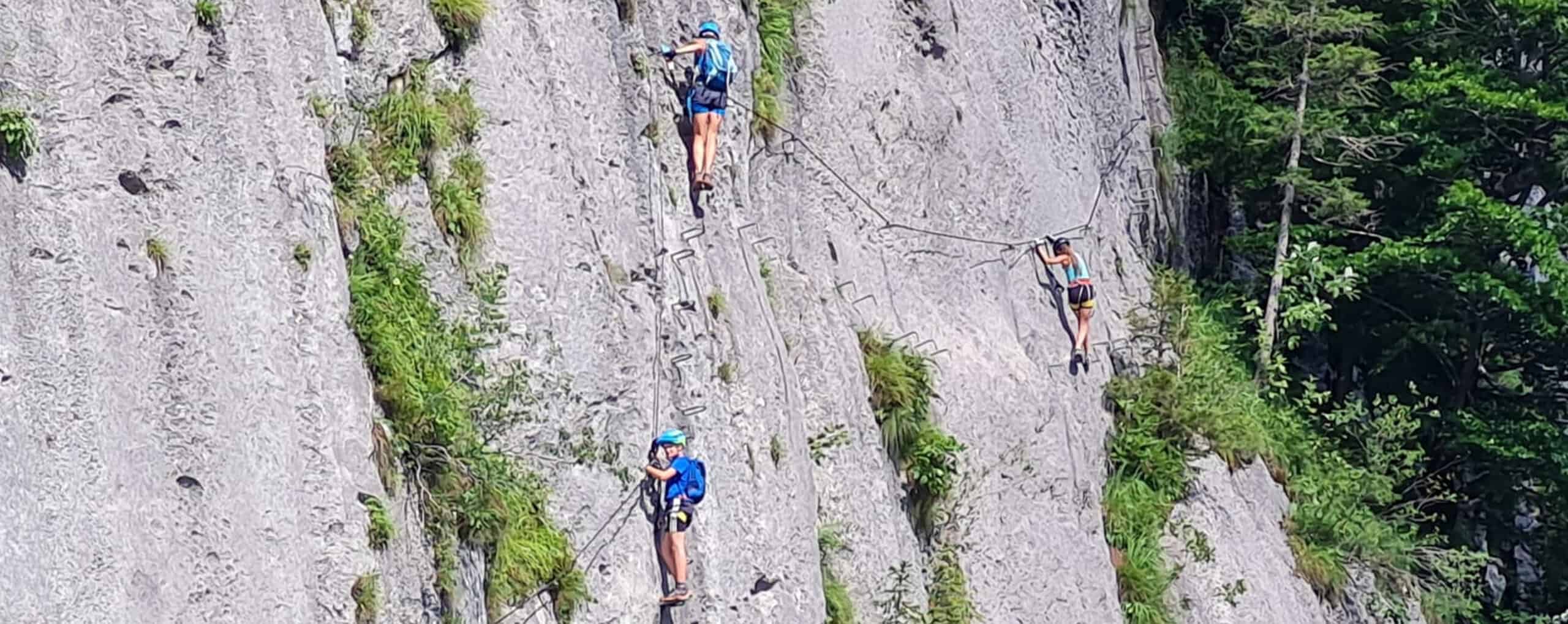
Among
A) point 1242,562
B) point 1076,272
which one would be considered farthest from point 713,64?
point 1242,562

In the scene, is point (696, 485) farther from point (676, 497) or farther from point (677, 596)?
point (677, 596)

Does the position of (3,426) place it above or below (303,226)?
below

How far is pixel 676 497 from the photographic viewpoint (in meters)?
11.2

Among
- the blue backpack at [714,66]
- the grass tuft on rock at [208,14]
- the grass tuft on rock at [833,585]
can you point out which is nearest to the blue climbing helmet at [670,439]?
the grass tuft on rock at [833,585]

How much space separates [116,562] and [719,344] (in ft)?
19.2

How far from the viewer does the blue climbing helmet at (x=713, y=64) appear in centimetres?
1291

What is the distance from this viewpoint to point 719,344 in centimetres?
1263

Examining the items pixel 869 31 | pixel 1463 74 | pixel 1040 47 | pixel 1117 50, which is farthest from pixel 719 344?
pixel 1463 74

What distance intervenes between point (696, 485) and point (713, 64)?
139 inches

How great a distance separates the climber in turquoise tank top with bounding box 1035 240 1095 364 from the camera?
18.3m

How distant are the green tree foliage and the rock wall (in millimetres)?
3036

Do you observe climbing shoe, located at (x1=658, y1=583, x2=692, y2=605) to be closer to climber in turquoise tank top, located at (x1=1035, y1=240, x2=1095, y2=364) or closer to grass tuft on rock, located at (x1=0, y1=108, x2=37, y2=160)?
grass tuft on rock, located at (x1=0, y1=108, x2=37, y2=160)

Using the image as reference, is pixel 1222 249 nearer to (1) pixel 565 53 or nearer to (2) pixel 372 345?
(1) pixel 565 53

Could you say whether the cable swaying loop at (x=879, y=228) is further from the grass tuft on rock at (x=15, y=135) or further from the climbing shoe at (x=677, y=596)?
the grass tuft on rock at (x=15, y=135)
